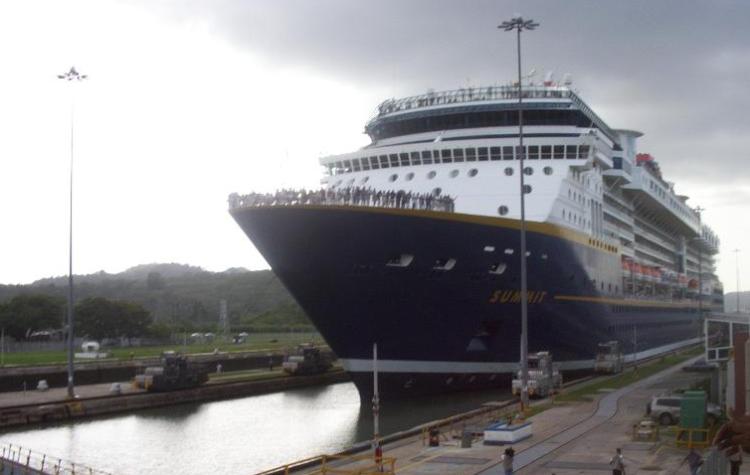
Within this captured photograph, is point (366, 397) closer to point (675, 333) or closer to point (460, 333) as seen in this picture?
point (460, 333)

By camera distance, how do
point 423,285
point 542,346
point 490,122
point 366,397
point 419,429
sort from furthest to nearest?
point 490,122, point 542,346, point 366,397, point 423,285, point 419,429

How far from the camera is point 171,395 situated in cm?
4044

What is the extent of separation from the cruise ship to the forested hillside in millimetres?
74559

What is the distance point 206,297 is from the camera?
543ft

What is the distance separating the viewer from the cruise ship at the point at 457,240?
95.6ft

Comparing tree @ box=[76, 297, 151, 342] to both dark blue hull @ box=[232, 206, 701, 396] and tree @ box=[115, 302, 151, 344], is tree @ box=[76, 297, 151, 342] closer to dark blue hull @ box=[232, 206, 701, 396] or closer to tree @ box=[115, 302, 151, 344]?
tree @ box=[115, 302, 151, 344]

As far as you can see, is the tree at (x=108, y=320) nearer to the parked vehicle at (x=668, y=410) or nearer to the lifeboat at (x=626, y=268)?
the lifeboat at (x=626, y=268)

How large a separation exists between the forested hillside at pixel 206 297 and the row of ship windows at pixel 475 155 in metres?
76.8

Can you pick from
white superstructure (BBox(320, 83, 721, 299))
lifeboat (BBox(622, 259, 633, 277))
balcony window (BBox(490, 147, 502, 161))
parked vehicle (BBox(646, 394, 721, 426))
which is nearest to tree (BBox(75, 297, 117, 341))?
white superstructure (BBox(320, 83, 721, 299))

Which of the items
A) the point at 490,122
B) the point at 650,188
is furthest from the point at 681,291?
the point at 490,122

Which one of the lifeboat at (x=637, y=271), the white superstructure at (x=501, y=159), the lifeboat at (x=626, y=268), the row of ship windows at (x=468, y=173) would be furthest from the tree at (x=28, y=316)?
the lifeboat at (x=626, y=268)

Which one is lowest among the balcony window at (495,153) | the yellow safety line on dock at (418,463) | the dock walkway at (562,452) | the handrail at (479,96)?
the yellow safety line on dock at (418,463)

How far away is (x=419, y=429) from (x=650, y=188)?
3893 centimetres

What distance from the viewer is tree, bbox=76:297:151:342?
8119cm
